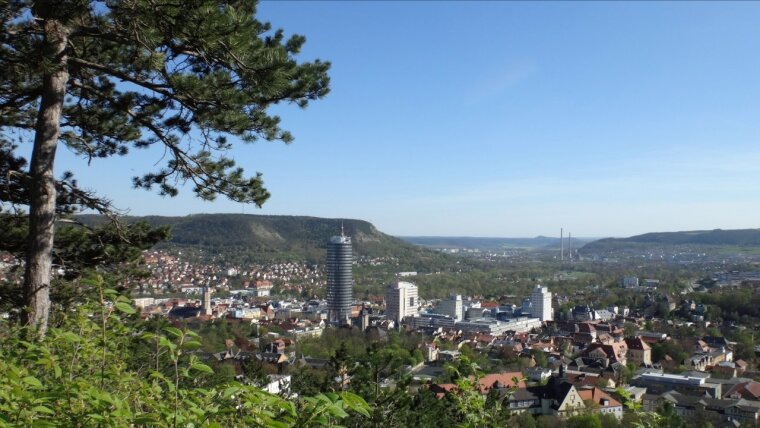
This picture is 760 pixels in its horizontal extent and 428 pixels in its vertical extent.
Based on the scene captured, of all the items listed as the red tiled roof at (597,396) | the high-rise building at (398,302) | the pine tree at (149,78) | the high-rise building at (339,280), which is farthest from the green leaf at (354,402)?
the high-rise building at (398,302)

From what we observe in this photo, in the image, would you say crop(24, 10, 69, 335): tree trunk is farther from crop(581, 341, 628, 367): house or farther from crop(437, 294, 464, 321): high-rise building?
crop(437, 294, 464, 321): high-rise building

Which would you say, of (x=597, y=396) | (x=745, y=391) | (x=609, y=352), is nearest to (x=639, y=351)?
(x=609, y=352)

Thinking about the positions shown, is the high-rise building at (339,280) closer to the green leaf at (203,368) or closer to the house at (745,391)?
the house at (745,391)

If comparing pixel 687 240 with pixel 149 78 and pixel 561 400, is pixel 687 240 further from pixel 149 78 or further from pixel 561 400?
pixel 149 78

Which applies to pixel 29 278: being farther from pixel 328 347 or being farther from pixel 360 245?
pixel 360 245

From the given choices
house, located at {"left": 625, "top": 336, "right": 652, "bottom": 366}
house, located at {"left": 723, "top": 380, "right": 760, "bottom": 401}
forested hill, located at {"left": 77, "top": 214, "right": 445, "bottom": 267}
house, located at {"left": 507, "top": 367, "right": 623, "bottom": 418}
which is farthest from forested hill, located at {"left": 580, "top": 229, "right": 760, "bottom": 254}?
house, located at {"left": 507, "top": 367, "right": 623, "bottom": 418}
